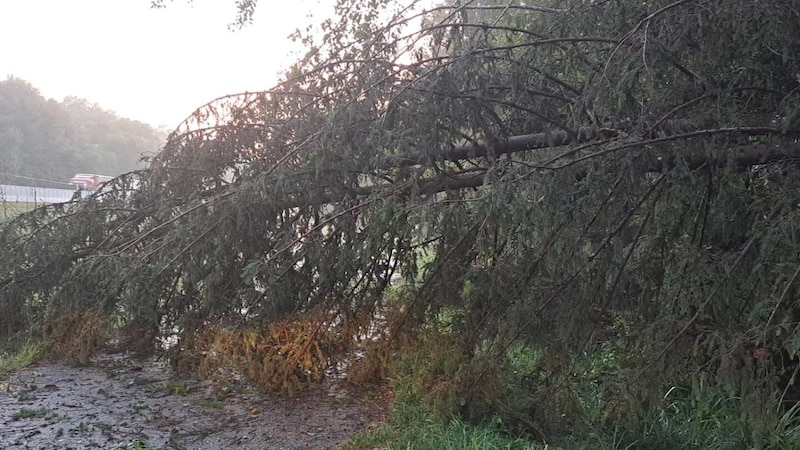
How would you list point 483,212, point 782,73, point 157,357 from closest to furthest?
point 483,212, point 782,73, point 157,357

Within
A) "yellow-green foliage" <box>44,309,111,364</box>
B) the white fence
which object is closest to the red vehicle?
the white fence

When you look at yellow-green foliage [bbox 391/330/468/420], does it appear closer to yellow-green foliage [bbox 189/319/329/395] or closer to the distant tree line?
yellow-green foliage [bbox 189/319/329/395]

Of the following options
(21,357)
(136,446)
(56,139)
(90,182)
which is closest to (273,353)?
(136,446)

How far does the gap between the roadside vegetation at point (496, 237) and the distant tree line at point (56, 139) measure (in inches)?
999

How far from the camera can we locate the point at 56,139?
3594 cm

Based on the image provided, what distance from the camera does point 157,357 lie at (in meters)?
6.57

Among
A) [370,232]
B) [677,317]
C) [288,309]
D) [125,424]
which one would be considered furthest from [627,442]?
[125,424]

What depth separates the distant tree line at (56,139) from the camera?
32.3 meters

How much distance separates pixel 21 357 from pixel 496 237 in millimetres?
4814

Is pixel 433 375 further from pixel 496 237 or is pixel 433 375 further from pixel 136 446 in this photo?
pixel 136 446

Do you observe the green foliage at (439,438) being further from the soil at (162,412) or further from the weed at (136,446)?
the weed at (136,446)

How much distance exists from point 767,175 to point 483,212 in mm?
2034

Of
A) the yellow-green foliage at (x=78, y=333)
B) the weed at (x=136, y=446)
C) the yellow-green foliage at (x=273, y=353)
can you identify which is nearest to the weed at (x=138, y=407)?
the yellow-green foliage at (x=273, y=353)

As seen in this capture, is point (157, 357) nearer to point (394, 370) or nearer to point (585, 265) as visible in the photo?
point (394, 370)
